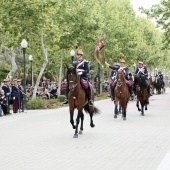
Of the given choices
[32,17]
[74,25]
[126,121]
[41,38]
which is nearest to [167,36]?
[74,25]

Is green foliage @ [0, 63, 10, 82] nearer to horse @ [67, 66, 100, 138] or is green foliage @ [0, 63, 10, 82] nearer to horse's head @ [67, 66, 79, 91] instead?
horse @ [67, 66, 100, 138]

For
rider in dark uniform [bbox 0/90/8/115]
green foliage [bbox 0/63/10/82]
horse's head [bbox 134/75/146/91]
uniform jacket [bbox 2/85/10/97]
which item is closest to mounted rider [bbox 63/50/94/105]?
horse's head [bbox 134/75/146/91]

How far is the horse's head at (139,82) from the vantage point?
21.1 meters

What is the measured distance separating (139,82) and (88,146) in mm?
9908

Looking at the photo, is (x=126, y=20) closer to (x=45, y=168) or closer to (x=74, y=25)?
(x=74, y=25)

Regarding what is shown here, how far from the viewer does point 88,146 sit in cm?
1173

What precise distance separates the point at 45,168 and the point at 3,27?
1586cm

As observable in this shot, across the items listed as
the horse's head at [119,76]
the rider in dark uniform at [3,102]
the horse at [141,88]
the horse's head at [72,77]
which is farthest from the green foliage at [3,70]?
the horse's head at [72,77]

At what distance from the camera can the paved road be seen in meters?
9.28

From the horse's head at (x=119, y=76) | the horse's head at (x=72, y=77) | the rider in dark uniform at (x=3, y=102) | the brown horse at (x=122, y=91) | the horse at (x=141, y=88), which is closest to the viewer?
the horse's head at (x=72, y=77)

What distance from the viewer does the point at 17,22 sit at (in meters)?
23.9

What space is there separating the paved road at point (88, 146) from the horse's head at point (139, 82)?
129 inches

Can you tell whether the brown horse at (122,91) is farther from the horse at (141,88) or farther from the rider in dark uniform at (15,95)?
the rider in dark uniform at (15,95)

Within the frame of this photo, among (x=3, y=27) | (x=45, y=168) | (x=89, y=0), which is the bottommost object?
(x=45, y=168)
